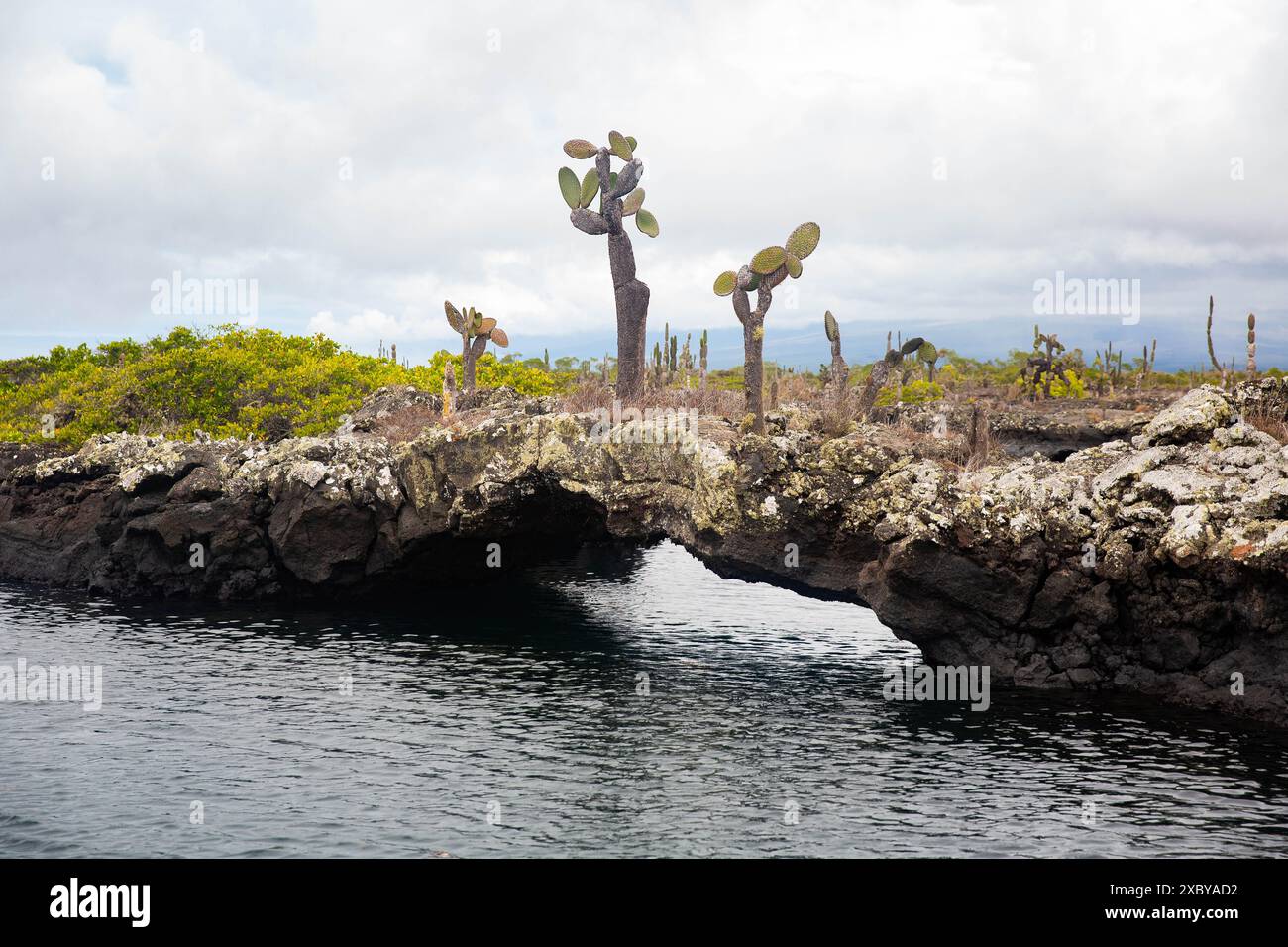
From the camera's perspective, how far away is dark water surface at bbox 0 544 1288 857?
1677cm

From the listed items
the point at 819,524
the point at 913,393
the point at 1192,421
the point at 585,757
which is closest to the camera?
the point at 585,757

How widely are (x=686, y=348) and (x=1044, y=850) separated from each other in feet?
188

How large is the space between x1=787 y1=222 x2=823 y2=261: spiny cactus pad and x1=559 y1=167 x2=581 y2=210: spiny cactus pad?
7350 millimetres

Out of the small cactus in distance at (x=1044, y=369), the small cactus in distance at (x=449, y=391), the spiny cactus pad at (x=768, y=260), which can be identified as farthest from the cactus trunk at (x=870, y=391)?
the small cactus in distance at (x=1044, y=369)

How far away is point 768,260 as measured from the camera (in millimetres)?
31188

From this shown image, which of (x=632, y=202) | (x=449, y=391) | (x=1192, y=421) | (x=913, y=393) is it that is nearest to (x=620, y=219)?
(x=632, y=202)

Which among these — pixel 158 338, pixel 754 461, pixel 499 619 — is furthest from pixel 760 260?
pixel 158 338

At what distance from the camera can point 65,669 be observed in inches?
1069

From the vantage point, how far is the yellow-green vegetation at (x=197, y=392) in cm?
4791

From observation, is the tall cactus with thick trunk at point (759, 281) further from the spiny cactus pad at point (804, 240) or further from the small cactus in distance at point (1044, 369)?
the small cactus in distance at point (1044, 369)

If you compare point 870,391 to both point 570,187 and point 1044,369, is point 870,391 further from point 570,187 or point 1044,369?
point 1044,369

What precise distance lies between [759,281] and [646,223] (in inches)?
205
